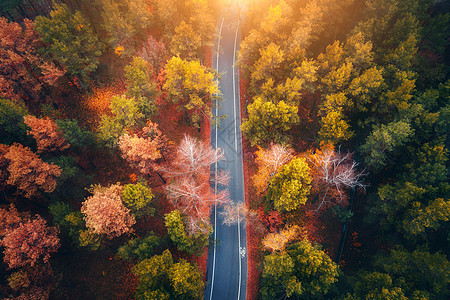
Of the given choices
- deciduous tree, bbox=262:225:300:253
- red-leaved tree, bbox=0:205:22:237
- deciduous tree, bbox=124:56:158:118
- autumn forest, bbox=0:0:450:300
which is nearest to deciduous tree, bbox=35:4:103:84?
autumn forest, bbox=0:0:450:300

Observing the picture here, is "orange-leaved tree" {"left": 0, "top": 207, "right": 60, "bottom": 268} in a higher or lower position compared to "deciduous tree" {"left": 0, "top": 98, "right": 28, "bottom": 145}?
lower

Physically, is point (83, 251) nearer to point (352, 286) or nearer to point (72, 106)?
point (72, 106)

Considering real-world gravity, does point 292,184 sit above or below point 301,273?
above

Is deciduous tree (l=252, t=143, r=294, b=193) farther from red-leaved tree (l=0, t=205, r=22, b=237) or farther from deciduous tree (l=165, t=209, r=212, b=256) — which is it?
red-leaved tree (l=0, t=205, r=22, b=237)

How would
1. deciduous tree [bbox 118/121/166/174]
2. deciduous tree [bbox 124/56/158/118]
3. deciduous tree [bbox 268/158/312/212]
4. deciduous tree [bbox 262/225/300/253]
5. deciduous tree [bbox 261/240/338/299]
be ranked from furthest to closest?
deciduous tree [bbox 124/56/158/118]
deciduous tree [bbox 118/121/166/174]
deciduous tree [bbox 262/225/300/253]
deciduous tree [bbox 268/158/312/212]
deciduous tree [bbox 261/240/338/299]

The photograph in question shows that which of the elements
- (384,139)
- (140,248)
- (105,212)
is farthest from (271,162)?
(105,212)

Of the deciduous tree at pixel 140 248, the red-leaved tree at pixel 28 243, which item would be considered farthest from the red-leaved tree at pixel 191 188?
the red-leaved tree at pixel 28 243

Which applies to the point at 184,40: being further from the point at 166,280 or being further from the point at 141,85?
the point at 166,280
